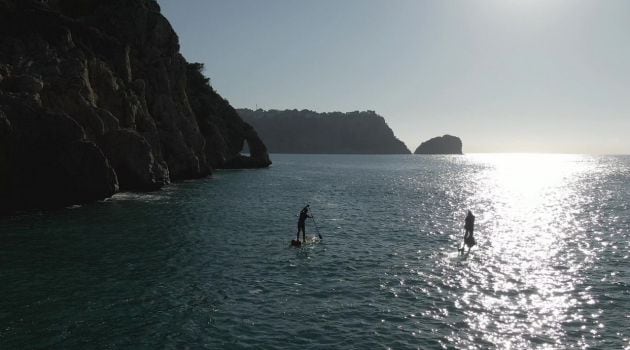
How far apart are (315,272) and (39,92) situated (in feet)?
110

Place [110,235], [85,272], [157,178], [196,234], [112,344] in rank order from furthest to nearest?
[157,178]
[196,234]
[110,235]
[85,272]
[112,344]

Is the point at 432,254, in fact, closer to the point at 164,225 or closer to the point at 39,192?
the point at 164,225

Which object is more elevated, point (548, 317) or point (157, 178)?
point (157, 178)

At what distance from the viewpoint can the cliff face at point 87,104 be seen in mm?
36750

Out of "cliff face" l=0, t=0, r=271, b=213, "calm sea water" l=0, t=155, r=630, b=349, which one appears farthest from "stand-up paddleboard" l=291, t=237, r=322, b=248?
"cliff face" l=0, t=0, r=271, b=213

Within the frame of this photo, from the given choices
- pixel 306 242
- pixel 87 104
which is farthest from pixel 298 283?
pixel 87 104

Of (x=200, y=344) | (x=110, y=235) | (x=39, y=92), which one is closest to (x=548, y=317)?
(x=200, y=344)

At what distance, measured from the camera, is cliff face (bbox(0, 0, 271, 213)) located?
3675cm

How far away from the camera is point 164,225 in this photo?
3484 centimetres

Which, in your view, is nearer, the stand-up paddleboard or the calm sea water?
the calm sea water

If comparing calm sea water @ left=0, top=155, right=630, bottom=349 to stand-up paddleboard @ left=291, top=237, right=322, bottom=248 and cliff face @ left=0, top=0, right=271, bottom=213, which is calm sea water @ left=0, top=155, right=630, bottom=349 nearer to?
stand-up paddleboard @ left=291, top=237, right=322, bottom=248

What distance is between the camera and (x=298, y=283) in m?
21.2

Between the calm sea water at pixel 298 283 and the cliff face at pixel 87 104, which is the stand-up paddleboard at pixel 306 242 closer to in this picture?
the calm sea water at pixel 298 283

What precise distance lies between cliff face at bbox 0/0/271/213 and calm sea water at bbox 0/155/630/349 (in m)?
3.66
